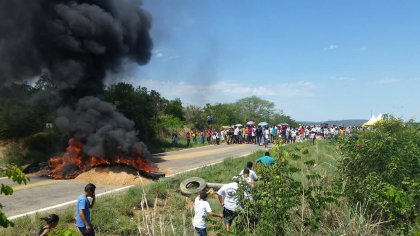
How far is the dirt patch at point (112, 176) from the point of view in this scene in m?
14.4

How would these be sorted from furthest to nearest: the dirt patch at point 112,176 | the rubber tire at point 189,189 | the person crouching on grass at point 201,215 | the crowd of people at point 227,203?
1. the dirt patch at point 112,176
2. the rubber tire at point 189,189
3. the person crouching on grass at point 201,215
4. the crowd of people at point 227,203

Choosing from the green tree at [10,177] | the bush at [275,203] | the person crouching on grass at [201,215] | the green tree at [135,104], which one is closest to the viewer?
the green tree at [10,177]

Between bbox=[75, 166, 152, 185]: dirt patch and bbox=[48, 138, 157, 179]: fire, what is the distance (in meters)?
0.39

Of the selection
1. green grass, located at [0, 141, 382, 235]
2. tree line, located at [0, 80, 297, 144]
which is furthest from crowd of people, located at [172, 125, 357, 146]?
green grass, located at [0, 141, 382, 235]

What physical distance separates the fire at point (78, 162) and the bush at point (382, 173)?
849cm

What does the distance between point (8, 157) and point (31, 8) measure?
7.19 m

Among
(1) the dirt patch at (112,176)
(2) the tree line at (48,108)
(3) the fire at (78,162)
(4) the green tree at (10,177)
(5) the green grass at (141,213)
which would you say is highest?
(2) the tree line at (48,108)

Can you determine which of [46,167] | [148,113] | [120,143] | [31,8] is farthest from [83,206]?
[148,113]

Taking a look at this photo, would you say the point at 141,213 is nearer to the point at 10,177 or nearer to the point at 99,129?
the point at 99,129

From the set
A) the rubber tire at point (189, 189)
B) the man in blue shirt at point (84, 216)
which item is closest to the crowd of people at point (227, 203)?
the man in blue shirt at point (84, 216)

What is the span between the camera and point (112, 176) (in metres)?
14.7

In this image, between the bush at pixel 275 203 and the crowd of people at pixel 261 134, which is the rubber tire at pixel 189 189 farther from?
the crowd of people at pixel 261 134

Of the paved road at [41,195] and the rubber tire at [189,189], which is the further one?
the rubber tire at [189,189]

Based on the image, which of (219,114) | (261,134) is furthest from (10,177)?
(219,114)
